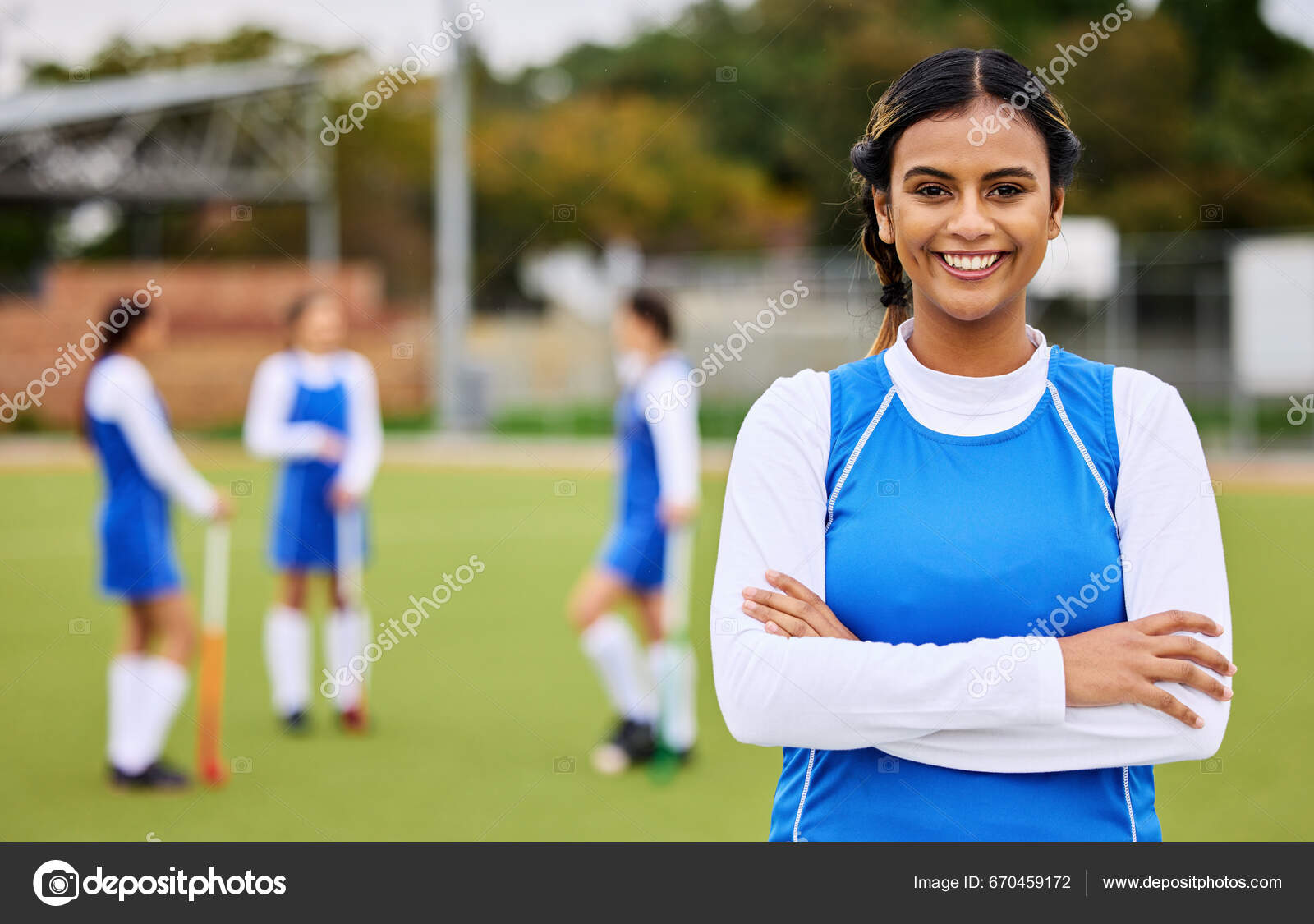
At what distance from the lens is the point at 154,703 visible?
560 centimetres

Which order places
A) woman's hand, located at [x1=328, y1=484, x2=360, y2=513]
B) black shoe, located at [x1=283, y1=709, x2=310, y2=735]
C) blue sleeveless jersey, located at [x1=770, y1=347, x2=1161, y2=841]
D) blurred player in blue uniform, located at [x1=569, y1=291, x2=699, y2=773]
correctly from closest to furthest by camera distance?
blue sleeveless jersey, located at [x1=770, y1=347, x2=1161, y2=841]
blurred player in blue uniform, located at [x1=569, y1=291, x2=699, y2=773]
black shoe, located at [x1=283, y1=709, x2=310, y2=735]
woman's hand, located at [x1=328, y1=484, x2=360, y2=513]

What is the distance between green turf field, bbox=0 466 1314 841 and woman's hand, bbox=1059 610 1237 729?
317 centimetres

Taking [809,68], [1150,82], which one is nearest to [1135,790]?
[1150,82]

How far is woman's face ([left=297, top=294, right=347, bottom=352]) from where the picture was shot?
22.6 feet

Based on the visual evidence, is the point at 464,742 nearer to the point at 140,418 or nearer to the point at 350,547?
the point at 350,547

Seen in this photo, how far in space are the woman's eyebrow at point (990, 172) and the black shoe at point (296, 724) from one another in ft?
17.6

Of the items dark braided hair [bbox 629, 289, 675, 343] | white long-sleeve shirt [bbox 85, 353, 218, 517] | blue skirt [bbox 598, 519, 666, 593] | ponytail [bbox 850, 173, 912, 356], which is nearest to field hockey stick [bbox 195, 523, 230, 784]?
white long-sleeve shirt [bbox 85, 353, 218, 517]

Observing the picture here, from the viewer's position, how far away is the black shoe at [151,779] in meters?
5.57

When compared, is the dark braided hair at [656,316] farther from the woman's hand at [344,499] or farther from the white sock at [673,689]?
the woman's hand at [344,499]

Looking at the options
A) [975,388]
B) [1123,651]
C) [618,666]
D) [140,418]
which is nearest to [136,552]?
[140,418]

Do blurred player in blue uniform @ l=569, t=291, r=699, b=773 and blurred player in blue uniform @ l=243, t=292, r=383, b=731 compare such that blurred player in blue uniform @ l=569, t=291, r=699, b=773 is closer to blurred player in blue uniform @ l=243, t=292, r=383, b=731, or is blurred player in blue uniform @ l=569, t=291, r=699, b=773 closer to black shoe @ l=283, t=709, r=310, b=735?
blurred player in blue uniform @ l=243, t=292, r=383, b=731

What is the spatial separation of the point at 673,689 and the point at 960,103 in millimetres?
4187

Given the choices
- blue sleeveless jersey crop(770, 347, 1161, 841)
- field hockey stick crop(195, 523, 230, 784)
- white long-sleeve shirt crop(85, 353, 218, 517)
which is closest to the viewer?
blue sleeveless jersey crop(770, 347, 1161, 841)
